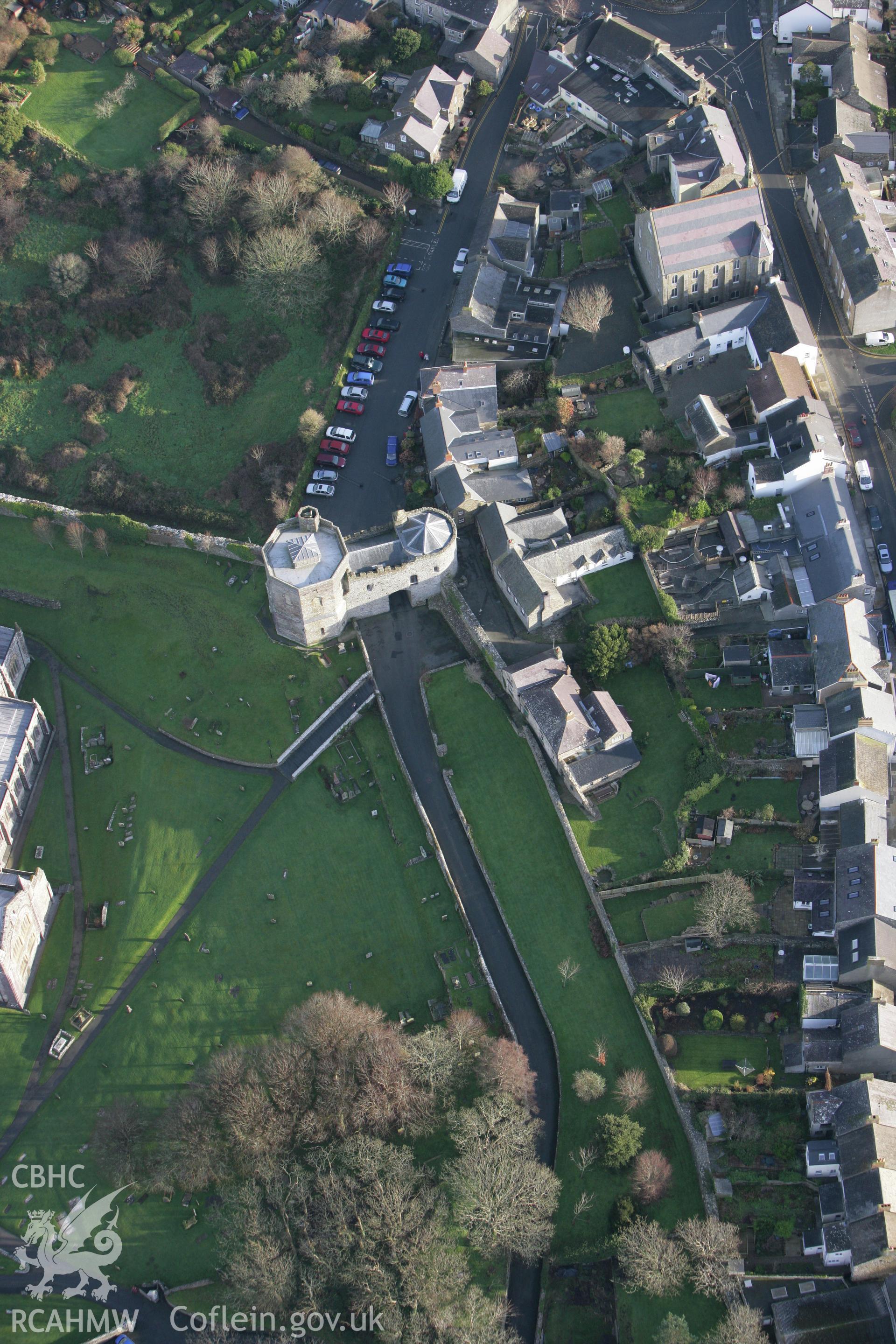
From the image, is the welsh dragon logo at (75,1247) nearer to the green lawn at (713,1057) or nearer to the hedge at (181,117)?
the green lawn at (713,1057)

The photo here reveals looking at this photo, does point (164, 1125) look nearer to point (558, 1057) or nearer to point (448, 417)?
point (558, 1057)

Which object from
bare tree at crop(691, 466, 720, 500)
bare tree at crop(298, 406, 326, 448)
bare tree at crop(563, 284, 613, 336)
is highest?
bare tree at crop(563, 284, 613, 336)

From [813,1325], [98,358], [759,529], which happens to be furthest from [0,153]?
[813,1325]

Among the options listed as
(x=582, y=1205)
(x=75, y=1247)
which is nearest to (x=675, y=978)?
(x=582, y=1205)

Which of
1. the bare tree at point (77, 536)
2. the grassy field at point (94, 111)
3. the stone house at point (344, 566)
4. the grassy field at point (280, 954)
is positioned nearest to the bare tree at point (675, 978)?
the grassy field at point (280, 954)

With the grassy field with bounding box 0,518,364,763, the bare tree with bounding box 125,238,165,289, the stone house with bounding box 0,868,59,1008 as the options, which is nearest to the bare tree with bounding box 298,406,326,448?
the grassy field with bounding box 0,518,364,763

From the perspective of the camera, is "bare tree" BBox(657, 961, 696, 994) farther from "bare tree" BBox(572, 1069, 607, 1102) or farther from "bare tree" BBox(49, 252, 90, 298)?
"bare tree" BBox(49, 252, 90, 298)
